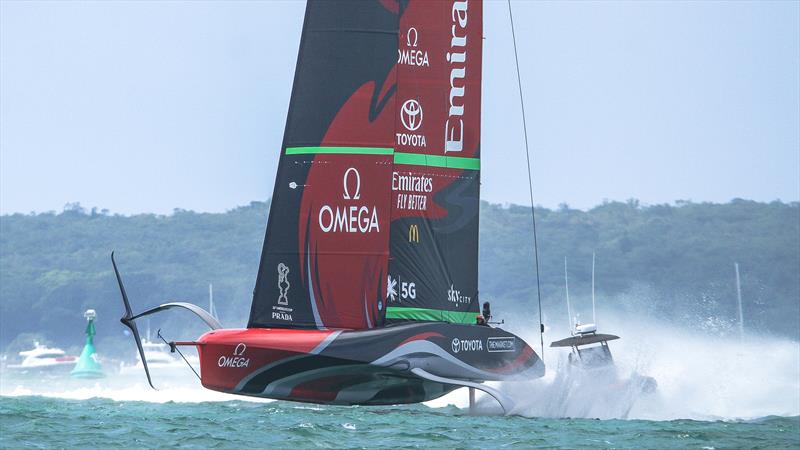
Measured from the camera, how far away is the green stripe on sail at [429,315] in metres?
24.3

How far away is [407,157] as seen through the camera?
25141 millimetres

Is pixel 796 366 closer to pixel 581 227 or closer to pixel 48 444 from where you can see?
pixel 48 444

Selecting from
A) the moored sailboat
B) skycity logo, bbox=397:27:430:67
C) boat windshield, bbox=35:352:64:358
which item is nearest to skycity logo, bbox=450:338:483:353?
the moored sailboat

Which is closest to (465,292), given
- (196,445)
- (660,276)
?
(196,445)

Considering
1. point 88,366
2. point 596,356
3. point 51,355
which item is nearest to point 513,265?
point 51,355

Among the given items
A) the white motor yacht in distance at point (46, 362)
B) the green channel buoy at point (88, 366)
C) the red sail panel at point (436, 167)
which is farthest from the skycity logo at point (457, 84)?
the white motor yacht in distance at point (46, 362)

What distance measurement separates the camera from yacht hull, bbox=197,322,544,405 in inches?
846

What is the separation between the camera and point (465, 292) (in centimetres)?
2555

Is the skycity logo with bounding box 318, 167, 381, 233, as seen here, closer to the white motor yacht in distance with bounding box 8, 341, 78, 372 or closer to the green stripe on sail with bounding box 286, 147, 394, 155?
the green stripe on sail with bounding box 286, 147, 394, 155

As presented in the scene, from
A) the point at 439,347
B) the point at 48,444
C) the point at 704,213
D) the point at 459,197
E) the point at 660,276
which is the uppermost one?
the point at 704,213

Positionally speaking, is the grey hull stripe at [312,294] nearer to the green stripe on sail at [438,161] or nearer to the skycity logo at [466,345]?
the skycity logo at [466,345]

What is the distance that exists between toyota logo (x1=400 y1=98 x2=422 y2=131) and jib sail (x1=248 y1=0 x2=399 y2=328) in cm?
190

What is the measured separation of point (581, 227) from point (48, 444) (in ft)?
358

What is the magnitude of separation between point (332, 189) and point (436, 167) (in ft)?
11.4
